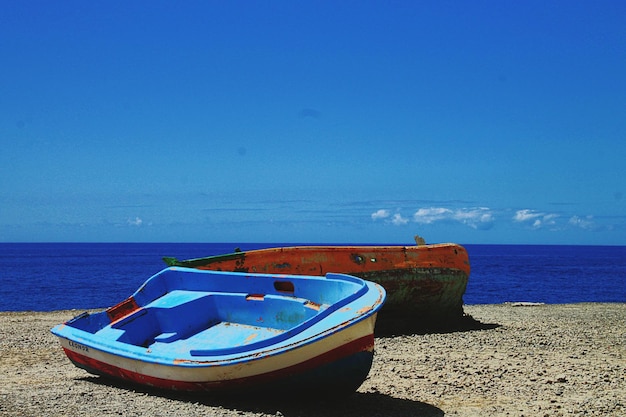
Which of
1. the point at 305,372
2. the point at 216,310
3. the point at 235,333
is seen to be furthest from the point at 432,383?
the point at 216,310

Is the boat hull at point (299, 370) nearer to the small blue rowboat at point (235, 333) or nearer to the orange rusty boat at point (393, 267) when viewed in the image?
the small blue rowboat at point (235, 333)

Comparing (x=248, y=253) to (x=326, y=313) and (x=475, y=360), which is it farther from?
(x=326, y=313)

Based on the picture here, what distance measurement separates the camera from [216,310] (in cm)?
785

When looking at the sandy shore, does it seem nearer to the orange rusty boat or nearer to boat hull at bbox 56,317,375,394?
boat hull at bbox 56,317,375,394

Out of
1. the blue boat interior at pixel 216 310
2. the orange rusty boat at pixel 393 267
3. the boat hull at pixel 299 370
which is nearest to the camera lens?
the boat hull at pixel 299 370

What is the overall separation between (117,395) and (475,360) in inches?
181

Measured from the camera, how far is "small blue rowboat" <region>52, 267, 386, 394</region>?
552cm

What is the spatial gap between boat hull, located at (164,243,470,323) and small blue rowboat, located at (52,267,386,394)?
2017mm

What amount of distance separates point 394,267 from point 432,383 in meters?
4.01

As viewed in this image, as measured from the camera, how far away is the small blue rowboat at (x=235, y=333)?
5.52m

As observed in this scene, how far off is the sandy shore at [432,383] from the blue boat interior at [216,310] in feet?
2.29

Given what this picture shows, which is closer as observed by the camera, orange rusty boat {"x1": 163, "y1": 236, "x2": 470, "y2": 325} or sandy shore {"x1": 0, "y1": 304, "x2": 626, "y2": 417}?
sandy shore {"x1": 0, "y1": 304, "x2": 626, "y2": 417}

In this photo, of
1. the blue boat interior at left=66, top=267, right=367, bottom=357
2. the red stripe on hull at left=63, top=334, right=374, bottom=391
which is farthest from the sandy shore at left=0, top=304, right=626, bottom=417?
the blue boat interior at left=66, top=267, right=367, bottom=357

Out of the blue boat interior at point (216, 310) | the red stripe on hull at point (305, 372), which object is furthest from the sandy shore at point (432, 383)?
the blue boat interior at point (216, 310)
